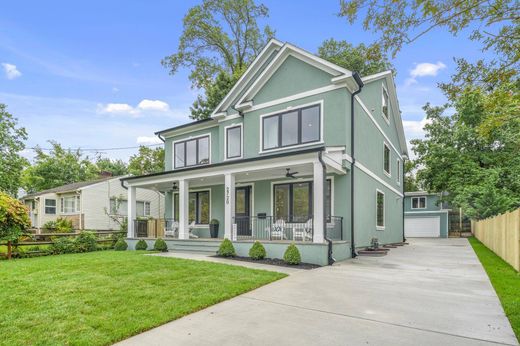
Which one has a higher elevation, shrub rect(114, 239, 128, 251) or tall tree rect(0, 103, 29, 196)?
tall tree rect(0, 103, 29, 196)

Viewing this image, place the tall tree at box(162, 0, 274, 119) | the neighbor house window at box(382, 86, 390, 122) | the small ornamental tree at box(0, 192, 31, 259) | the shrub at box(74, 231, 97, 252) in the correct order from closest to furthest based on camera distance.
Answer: the small ornamental tree at box(0, 192, 31, 259) < the shrub at box(74, 231, 97, 252) < the neighbor house window at box(382, 86, 390, 122) < the tall tree at box(162, 0, 274, 119)

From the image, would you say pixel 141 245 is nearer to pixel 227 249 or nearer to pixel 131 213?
pixel 131 213

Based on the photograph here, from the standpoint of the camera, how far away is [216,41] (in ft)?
93.1

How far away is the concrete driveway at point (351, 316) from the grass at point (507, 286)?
119 millimetres

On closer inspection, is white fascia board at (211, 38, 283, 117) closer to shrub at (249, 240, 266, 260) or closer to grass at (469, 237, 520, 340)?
shrub at (249, 240, 266, 260)

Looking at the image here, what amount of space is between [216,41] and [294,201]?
65.4ft

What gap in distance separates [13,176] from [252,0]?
23629 mm

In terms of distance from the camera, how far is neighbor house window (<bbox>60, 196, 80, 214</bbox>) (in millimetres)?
24689

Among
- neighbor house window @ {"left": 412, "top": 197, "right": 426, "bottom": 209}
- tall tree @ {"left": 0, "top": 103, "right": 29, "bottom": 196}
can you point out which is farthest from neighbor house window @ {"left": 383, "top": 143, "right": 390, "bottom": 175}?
tall tree @ {"left": 0, "top": 103, "right": 29, "bottom": 196}

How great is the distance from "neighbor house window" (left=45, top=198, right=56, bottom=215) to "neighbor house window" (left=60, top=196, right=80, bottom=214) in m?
0.94

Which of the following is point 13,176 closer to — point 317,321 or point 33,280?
point 33,280

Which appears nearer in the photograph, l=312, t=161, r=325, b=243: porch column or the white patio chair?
l=312, t=161, r=325, b=243: porch column

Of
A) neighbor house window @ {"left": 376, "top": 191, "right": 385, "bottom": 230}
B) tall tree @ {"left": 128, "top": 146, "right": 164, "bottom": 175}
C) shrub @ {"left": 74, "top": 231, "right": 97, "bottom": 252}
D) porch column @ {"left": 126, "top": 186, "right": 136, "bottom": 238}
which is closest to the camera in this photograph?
shrub @ {"left": 74, "top": 231, "right": 97, "bottom": 252}

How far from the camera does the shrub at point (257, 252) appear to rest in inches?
420
